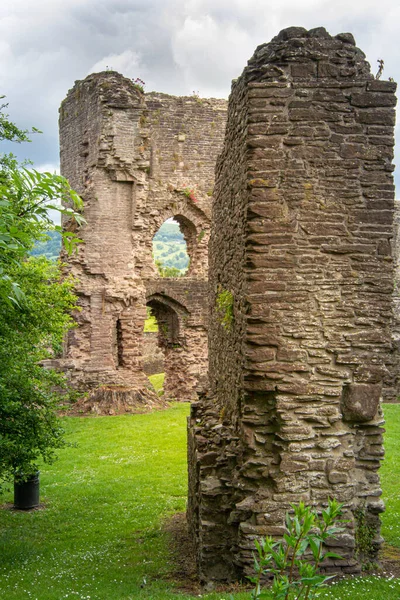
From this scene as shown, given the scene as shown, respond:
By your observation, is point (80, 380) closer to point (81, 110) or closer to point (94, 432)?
point (94, 432)

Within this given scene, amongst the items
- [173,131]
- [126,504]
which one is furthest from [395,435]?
[173,131]

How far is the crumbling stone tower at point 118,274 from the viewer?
2156cm

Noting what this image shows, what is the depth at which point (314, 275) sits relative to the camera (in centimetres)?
634

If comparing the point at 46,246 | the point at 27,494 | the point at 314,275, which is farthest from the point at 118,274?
the point at 314,275

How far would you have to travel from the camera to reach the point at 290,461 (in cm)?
614

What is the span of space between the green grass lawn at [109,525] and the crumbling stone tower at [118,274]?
534 cm

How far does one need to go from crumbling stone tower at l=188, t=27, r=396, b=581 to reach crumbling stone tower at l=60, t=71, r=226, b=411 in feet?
46.9

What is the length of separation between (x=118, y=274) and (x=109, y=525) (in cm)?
1327

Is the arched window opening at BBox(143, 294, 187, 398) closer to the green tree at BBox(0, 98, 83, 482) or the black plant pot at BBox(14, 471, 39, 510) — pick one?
the black plant pot at BBox(14, 471, 39, 510)

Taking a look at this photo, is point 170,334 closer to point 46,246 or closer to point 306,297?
point 46,246

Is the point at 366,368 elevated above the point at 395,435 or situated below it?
above

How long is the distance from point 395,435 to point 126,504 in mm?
7466

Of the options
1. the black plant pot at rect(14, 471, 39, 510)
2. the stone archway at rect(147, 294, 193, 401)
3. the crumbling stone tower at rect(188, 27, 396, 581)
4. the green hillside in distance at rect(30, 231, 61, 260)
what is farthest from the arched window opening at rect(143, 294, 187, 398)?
the crumbling stone tower at rect(188, 27, 396, 581)

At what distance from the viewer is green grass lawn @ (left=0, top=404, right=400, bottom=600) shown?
6.64 m
